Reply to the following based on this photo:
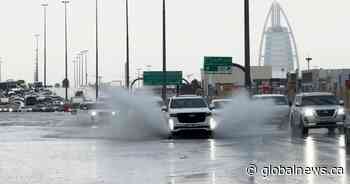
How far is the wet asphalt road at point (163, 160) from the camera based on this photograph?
16750 millimetres

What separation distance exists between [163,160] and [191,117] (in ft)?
41.1

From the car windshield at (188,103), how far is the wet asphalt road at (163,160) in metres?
3.31

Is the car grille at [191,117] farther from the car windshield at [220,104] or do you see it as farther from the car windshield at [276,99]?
Answer: the car windshield at [276,99]

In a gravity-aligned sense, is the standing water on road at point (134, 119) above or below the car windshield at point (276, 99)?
below

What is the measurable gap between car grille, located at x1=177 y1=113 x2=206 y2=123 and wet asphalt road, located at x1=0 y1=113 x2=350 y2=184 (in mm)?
2164

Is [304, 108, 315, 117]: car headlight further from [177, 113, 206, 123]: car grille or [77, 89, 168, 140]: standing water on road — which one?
[77, 89, 168, 140]: standing water on road

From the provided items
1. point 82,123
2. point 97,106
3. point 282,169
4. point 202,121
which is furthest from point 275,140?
point 82,123

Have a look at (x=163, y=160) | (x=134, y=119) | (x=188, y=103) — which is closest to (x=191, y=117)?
(x=188, y=103)

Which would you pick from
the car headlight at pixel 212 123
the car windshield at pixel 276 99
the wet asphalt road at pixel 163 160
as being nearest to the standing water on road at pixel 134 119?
the car headlight at pixel 212 123

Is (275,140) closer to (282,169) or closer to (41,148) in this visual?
(41,148)

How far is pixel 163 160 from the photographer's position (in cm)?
2147

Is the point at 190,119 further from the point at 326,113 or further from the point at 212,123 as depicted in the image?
the point at 326,113

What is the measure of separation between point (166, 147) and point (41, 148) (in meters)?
4.16

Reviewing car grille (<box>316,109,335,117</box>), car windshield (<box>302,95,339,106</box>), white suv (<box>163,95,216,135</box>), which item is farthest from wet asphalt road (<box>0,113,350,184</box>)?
car windshield (<box>302,95,339,106</box>)
